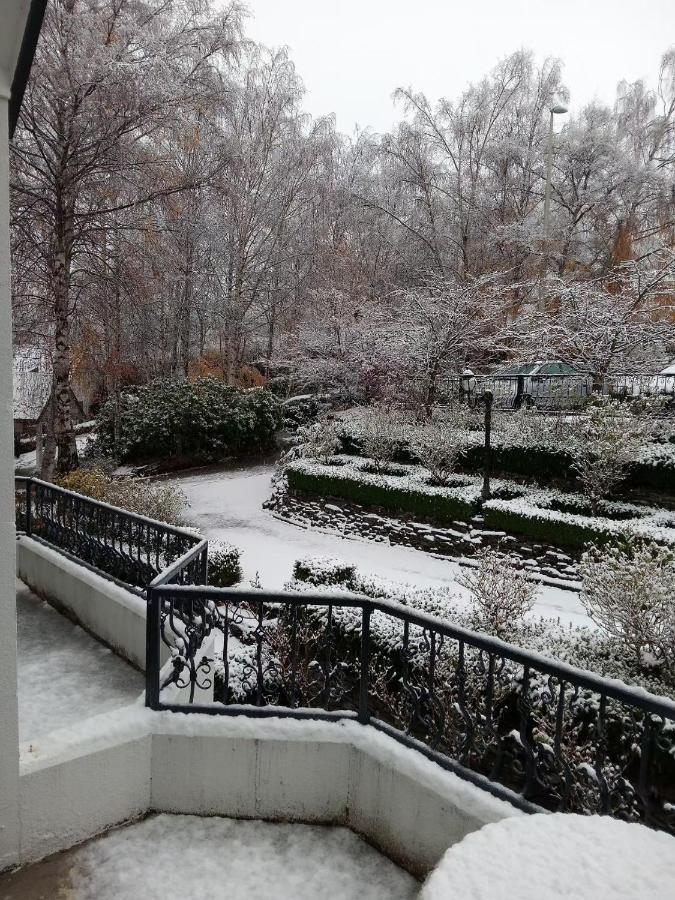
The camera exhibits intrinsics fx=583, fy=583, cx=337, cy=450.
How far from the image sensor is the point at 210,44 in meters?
10.8

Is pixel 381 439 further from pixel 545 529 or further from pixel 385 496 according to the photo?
pixel 545 529

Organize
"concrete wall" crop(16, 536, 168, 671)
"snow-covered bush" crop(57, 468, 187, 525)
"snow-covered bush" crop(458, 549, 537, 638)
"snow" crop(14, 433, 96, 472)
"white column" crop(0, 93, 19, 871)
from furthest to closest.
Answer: "snow" crop(14, 433, 96, 472) < "snow-covered bush" crop(57, 468, 187, 525) < "snow-covered bush" crop(458, 549, 537, 638) < "concrete wall" crop(16, 536, 168, 671) < "white column" crop(0, 93, 19, 871)

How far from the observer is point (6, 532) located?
2434 millimetres

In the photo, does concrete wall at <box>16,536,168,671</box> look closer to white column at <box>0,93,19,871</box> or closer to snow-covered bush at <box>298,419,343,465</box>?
white column at <box>0,93,19,871</box>

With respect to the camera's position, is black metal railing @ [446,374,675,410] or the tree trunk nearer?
the tree trunk

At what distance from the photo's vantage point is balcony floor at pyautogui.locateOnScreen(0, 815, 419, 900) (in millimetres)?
2568

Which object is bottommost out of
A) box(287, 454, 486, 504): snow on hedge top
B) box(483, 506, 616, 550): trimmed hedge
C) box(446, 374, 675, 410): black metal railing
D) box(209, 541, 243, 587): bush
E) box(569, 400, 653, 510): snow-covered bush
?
box(209, 541, 243, 587): bush

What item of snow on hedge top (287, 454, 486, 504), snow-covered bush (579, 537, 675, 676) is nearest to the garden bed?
snow on hedge top (287, 454, 486, 504)

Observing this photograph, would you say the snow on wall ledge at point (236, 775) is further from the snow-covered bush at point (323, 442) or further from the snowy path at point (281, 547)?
the snow-covered bush at point (323, 442)

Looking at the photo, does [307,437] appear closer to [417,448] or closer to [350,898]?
[417,448]

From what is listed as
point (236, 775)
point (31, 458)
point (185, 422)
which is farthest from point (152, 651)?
point (31, 458)

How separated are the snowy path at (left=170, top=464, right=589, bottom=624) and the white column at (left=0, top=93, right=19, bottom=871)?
5220 mm

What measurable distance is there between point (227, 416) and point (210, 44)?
987 cm

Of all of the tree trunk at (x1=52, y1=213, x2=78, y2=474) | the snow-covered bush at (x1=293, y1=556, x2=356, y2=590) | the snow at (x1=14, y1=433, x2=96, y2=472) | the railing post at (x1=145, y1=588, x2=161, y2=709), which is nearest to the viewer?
the railing post at (x1=145, y1=588, x2=161, y2=709)
